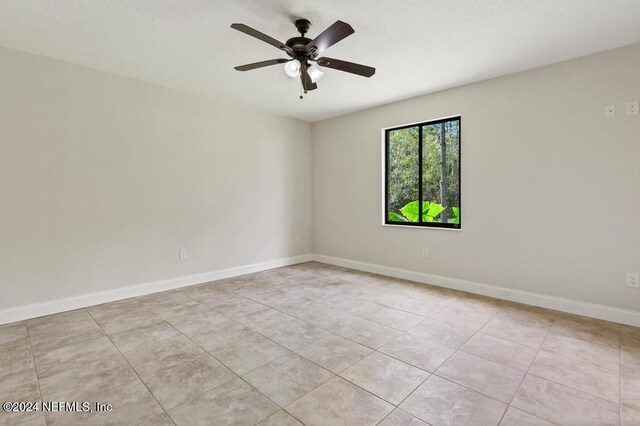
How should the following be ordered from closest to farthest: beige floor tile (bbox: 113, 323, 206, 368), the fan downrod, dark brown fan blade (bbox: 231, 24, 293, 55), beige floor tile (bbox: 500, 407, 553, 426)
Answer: beige floor tile (bbox: 500, 407, 553, 426)
dark brown fan blade (bbox: 231, 24, 293, 55)
beige floor tile (bbox: 113, 323, 206, 368)
the fan downrod

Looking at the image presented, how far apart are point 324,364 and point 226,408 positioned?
0.70 m

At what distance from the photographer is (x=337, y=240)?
531 centimetres

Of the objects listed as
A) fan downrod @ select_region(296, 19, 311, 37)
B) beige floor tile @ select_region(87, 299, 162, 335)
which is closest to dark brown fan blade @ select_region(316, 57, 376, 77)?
fan downrod @ select_region(296, 19, 311, 37)

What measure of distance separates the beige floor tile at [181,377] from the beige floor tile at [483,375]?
1450 millimetres

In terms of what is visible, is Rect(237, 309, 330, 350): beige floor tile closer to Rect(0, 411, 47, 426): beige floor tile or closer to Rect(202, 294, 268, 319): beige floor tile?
Rect(202, 294, 268, 319): beige floor tile

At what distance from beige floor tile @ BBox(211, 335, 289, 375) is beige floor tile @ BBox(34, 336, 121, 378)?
0.78m

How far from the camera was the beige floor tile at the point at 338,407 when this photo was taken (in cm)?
158

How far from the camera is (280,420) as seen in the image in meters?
1.58

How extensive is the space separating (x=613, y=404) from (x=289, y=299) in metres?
2.68

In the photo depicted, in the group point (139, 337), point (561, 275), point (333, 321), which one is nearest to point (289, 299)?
point (333, 321)

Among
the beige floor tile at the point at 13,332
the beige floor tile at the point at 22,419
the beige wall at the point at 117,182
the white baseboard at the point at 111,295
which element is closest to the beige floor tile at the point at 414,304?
the white baseboard at the point at 111,295

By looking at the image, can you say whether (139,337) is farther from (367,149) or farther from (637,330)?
(637,330)

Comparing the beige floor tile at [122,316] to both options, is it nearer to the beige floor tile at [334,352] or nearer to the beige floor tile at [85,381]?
the beige floor tile at [85,381]

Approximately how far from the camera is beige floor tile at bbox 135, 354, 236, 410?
1.78m
